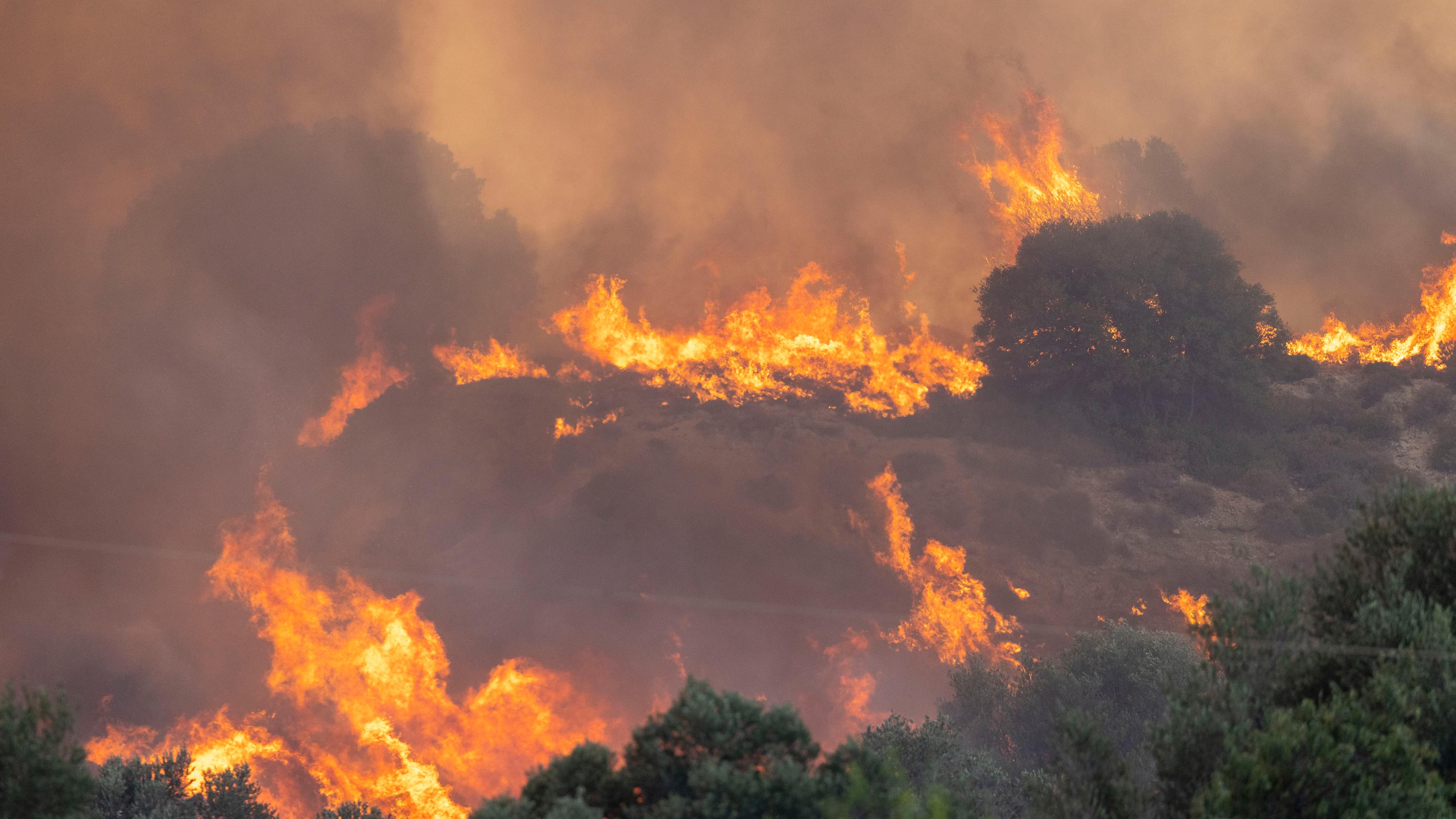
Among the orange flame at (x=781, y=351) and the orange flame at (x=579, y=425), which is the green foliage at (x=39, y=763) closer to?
the orange flame at (x=579, y=425)

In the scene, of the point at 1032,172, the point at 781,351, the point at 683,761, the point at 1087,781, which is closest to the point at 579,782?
the point at 683,761

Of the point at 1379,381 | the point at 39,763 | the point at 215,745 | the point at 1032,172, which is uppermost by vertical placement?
the point at 1032,172

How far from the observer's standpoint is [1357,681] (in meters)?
14.3

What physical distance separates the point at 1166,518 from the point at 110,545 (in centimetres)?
5629

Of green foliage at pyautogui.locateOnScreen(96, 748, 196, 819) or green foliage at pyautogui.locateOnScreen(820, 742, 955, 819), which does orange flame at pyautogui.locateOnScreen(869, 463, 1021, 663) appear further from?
green foliage at pyautogui.locateOnScreen(96, 748, 196, 819)

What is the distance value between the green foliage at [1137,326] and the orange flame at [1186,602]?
1715 cm

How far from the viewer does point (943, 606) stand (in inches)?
1586

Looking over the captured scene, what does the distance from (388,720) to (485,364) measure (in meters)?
27.0

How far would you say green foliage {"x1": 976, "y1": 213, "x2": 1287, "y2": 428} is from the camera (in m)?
54.1

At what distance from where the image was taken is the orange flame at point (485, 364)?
56.9m

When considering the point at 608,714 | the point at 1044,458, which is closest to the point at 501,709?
the point at 608,714

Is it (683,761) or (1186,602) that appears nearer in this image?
(683,761)

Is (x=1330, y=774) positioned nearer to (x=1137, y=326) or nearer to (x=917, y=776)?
(x=917, y=776)

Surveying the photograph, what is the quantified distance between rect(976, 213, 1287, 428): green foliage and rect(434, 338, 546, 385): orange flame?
3246 centimetres
